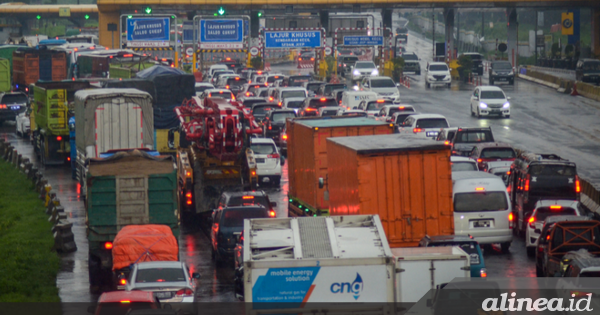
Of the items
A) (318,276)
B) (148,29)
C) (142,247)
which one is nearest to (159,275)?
(142,247)

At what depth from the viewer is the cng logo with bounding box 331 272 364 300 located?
12492 millimetres

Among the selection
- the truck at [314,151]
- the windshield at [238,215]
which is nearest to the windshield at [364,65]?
the truck at [314,151]

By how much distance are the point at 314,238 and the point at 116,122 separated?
16162mm

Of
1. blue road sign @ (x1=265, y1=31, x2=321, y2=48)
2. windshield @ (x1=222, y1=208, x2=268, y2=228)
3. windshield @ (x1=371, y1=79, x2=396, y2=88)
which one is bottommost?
windshield @ (x1=222, y1=208, x2=268, y2=228)

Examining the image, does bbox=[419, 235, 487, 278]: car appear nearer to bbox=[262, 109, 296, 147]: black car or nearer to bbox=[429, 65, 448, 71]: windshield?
bbox=[262, 109, 296, 147]: black car

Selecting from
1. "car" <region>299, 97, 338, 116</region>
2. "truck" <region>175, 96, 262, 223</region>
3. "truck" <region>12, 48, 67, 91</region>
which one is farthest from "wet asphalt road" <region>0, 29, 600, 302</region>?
"truck" <region>12, 48, 67, 91</region>

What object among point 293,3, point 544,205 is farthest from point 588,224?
point 293,3

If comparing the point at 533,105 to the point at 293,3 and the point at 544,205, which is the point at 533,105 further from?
the point at 544,205

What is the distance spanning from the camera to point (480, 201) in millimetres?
21172

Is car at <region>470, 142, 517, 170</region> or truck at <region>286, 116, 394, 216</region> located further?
car at <region>470, 142, 517, 170</region>

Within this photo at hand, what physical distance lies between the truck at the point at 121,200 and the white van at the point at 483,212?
6.07 metres

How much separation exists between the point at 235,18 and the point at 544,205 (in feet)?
140

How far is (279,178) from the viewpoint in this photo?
32.0 metres

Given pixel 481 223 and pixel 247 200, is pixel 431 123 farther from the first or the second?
pixel 481 223
